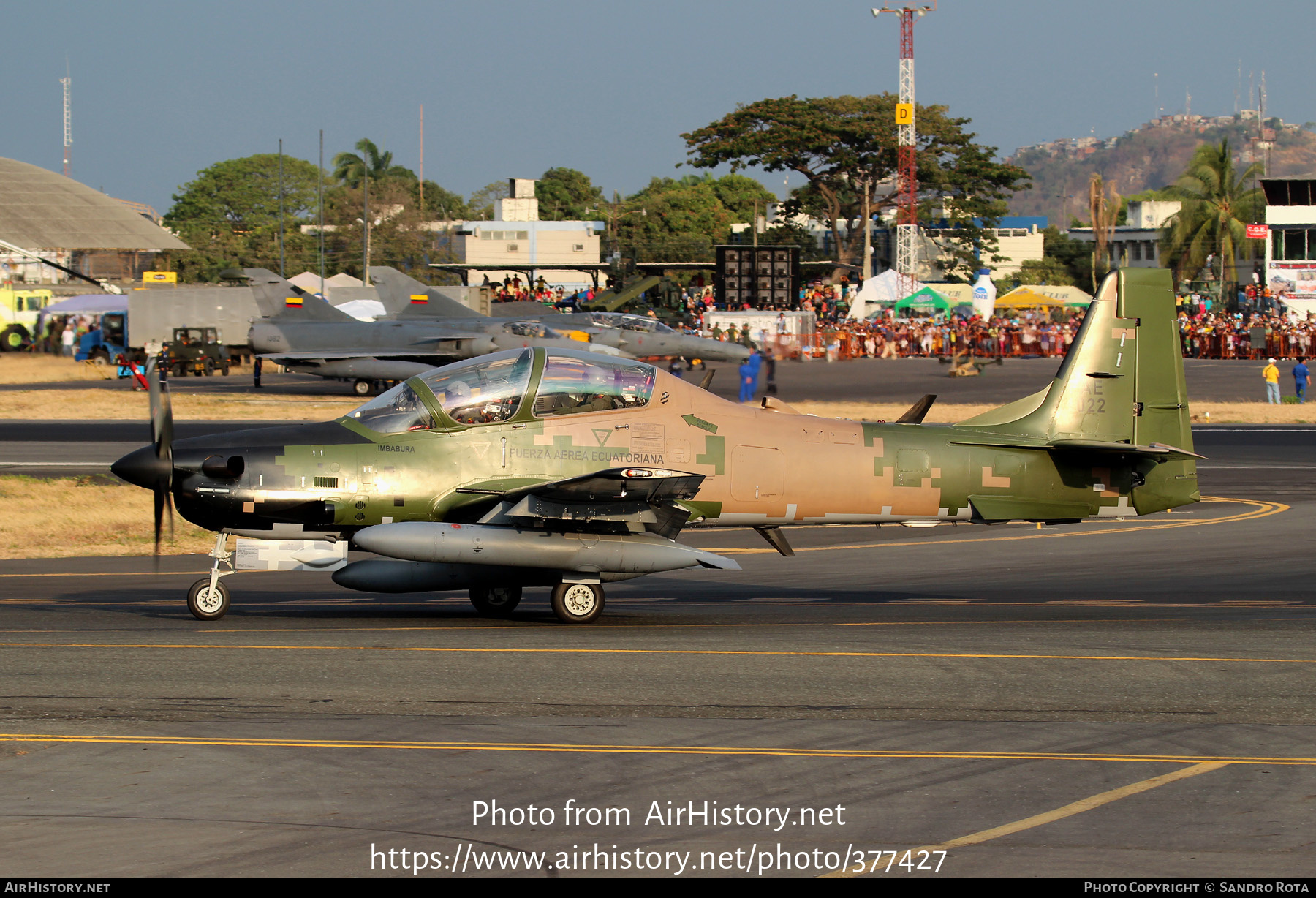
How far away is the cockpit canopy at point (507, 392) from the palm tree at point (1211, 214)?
326 ft

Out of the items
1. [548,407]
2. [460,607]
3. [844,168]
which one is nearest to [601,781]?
[548,407]

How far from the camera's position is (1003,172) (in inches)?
4141

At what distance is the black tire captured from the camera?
72562mm

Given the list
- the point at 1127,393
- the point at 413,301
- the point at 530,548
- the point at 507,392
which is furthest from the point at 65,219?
the point at 1127,393

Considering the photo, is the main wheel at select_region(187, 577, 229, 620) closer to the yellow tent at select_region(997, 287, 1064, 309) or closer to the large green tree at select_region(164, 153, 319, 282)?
the yellow tent at select_region(997, 287, 1064, 309)

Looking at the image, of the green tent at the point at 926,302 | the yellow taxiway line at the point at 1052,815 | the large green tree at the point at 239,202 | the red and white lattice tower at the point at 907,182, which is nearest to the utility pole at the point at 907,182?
the red and white lattice tower at the point at 907,182

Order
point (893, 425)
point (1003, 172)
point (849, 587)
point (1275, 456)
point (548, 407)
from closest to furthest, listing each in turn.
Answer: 1. point (548, 407)
2. point (893, 425)
3. point (849, 587)
4. point (1275, 456)
5. point (1003, 172)

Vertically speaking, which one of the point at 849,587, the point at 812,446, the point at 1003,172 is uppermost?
the point at 1003,172

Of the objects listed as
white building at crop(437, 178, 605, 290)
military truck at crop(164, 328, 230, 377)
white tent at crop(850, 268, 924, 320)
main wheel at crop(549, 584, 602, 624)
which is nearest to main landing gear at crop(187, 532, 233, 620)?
main wheel at crop(549, 584, 602, 624)

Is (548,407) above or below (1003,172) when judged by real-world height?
below

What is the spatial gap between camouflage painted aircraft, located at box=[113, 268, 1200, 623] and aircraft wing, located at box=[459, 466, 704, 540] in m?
0.02

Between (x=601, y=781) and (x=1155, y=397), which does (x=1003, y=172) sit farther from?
(x=601, y=781)

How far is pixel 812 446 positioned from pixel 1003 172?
9863cm

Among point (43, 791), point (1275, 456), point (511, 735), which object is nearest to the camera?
point (43, 791)
